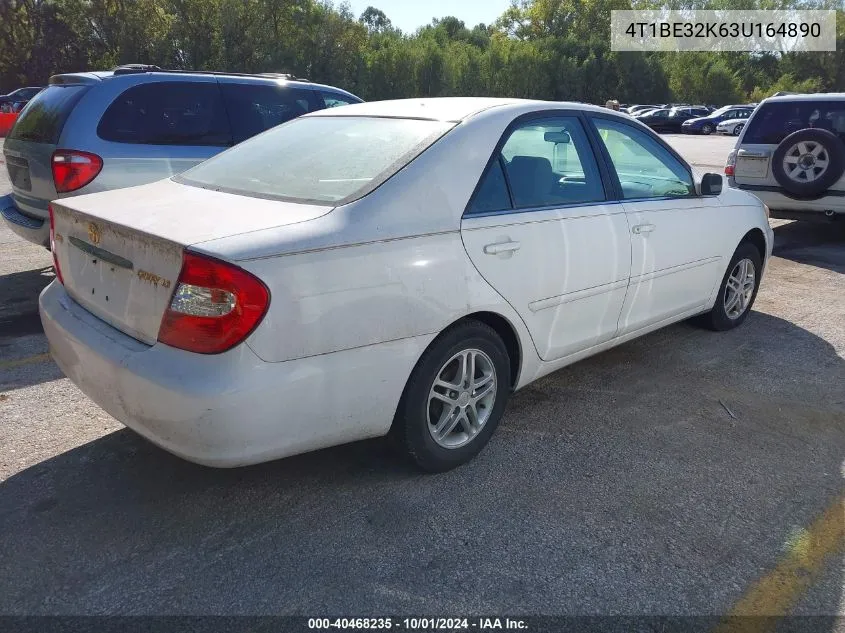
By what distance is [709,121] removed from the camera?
37.2 metres

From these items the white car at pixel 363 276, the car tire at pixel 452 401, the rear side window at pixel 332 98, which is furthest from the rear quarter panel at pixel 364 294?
the rear side window at pixel 332 98

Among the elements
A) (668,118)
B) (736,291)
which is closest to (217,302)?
(736,291)

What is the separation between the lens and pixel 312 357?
8.52 ft

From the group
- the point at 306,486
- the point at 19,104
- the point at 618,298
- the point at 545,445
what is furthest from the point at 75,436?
the point at 19,104

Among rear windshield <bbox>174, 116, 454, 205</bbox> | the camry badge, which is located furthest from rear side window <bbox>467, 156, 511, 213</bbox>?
the camry badge

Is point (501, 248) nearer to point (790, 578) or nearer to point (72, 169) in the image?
point (790, 578)

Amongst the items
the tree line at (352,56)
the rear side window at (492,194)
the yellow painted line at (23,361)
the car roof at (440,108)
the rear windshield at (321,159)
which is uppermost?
the tree line at (352,56)

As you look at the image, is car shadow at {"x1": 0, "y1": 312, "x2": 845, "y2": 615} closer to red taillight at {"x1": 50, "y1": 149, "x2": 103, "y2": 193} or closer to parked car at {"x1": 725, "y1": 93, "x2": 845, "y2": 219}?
red taillight at {"x1": 50, "y1": 149, "x2": 103, "y2": 193}

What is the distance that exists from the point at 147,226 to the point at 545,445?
202 cm

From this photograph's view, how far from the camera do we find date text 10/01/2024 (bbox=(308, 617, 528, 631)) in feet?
7.53

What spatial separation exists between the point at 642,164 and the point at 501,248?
1516 millimetres

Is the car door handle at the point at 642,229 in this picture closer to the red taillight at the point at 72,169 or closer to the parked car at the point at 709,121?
the red taillight at the point at 72,169

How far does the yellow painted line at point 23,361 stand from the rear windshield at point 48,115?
185cm

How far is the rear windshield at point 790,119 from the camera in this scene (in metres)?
8.23
